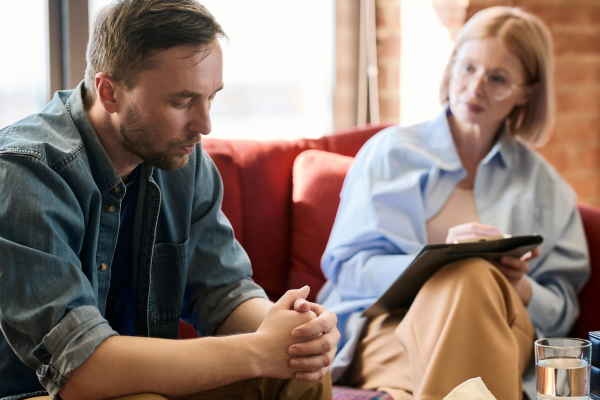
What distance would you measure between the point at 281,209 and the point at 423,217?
1.27ft

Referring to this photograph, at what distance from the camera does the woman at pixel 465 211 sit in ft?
4.42

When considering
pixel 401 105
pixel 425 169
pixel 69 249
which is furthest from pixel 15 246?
pixel 401 105

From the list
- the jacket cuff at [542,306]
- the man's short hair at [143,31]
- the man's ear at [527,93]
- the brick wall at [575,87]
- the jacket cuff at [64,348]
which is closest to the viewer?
the jacket cuff at [64,348]

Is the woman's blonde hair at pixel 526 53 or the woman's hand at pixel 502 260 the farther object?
the woman's blonde hair at pixel 526 53

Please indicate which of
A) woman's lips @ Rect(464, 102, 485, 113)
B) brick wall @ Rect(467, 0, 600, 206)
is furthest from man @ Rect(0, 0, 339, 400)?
brick wall @ Rect(467, 0, 600, 206)

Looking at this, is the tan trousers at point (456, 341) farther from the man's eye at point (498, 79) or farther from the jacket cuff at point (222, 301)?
the man's eye at point (498, 79)

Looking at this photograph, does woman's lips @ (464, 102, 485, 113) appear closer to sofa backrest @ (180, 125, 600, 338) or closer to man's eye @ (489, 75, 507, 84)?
man's eye @ (489, 75, 507, 84)

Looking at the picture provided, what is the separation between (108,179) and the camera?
3.32ft

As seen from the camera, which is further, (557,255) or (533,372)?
(557,255)

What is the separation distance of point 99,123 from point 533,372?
42.2 inches

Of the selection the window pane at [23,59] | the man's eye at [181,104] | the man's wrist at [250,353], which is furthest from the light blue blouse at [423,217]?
the window pane at [23,59]

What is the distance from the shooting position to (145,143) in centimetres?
100

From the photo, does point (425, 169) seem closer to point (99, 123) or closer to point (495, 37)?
point (495, 37)

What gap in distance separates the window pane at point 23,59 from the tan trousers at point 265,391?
3.46 feet
